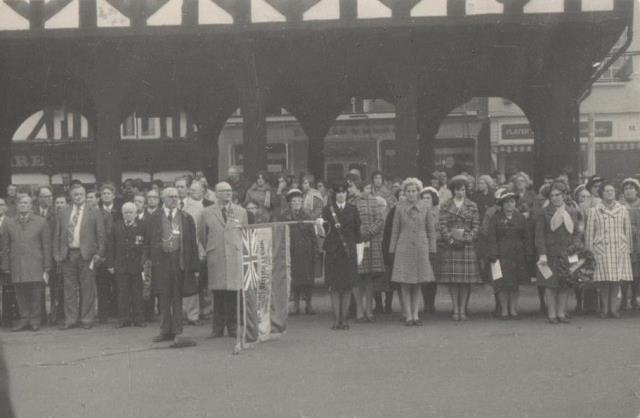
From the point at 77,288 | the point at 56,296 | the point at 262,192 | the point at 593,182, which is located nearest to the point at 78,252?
the point at 77,288

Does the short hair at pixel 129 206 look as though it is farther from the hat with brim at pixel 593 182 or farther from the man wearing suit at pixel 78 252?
the hat with brim at pixel 593 182

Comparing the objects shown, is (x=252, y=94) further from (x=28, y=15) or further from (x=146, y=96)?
(x=146, y=96)

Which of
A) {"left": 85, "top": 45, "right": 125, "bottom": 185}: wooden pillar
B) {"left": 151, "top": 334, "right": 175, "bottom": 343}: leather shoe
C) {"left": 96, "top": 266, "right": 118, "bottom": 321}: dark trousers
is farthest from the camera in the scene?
{"left": 85, "top": 45, "right": 125, "bottom": 185}: wooden pillar

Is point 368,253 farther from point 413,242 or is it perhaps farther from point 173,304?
point 173,304

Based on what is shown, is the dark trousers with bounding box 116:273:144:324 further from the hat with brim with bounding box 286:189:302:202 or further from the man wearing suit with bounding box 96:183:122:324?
the hat with brim with bounding box 286:189:302:202

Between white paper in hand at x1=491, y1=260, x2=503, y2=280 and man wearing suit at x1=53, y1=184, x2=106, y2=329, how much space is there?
17.7 feet

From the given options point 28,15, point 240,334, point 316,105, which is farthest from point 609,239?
point 316,105

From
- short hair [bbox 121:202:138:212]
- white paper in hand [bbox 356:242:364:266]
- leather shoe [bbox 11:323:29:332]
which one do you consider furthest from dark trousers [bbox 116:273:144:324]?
white paper in hand [bbox 356:242:364:266]

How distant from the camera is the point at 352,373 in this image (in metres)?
9.34

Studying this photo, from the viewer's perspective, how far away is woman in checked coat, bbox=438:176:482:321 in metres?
13.4

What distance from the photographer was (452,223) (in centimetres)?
1362

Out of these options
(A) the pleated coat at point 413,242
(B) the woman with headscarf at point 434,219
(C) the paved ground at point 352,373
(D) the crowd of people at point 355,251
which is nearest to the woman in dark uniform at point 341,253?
(D) the crowd of people at point 355,251

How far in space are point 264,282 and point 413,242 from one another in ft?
8.08

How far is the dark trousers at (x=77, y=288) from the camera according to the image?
14070 millimetres
